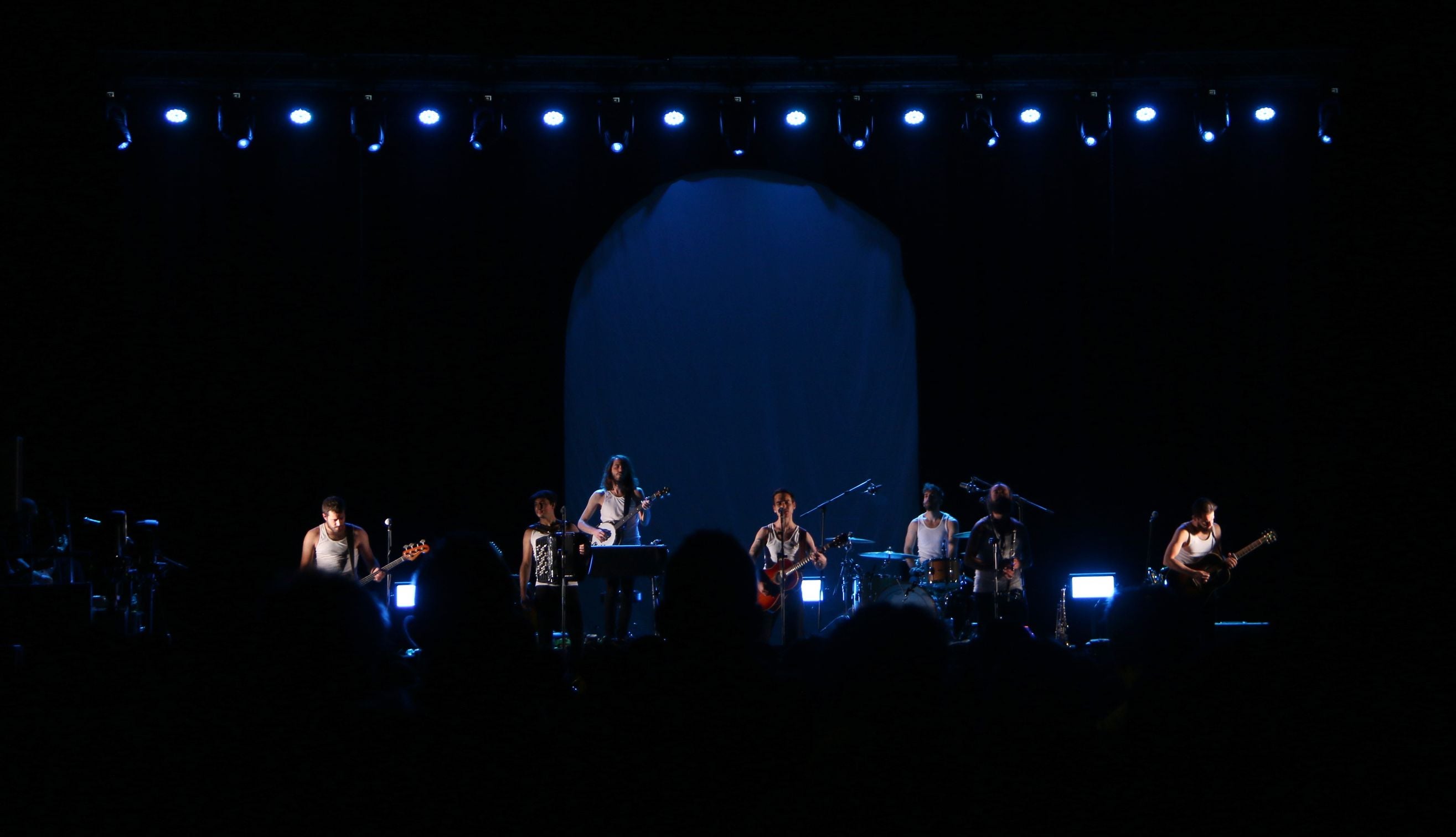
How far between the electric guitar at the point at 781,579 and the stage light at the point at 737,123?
3408 mm

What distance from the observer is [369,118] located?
9234mm

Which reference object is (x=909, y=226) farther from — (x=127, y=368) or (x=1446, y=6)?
(x=127, y=368)

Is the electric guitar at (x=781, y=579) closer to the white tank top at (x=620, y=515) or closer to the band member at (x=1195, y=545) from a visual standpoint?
the white tank top at (x=620, y=515)

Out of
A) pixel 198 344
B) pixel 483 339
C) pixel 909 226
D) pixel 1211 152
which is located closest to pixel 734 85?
pixel 909 226

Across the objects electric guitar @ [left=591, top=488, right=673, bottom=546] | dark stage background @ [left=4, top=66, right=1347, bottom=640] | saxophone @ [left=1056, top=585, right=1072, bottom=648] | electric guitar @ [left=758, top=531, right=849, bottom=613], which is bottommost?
saxophone @ [left=1056, top=585, right=1072, bottom=648]

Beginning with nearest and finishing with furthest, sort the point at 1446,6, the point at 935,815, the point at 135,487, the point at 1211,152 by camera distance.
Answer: the point at 935,815 → the point at 1446,6 → the point at 135,487 → the point at 1211,152

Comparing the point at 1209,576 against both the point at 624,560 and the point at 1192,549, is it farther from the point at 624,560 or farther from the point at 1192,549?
the point at 624,560

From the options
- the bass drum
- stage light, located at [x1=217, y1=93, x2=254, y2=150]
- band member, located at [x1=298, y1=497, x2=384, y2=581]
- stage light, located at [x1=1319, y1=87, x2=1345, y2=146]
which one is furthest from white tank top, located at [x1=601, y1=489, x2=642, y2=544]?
stage light, located at [x1=1319, y1=87, x2=1345, y2=146]

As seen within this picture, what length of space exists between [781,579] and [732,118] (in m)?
4.02

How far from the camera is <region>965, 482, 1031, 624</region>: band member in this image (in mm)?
8359

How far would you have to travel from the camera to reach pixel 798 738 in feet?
7.32

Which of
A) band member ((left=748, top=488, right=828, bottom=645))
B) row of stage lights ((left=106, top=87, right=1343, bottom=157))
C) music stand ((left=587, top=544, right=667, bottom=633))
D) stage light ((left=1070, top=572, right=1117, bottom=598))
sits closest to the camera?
music stand ((left=587, top=544, right=667, bottom=633))

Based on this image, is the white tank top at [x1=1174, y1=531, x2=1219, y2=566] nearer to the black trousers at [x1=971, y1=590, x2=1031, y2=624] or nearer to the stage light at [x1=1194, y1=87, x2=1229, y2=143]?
the black trousers at [x1=971, y1=590, x2=1031, y2=624]

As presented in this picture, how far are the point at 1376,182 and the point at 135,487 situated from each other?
34.3 feet
